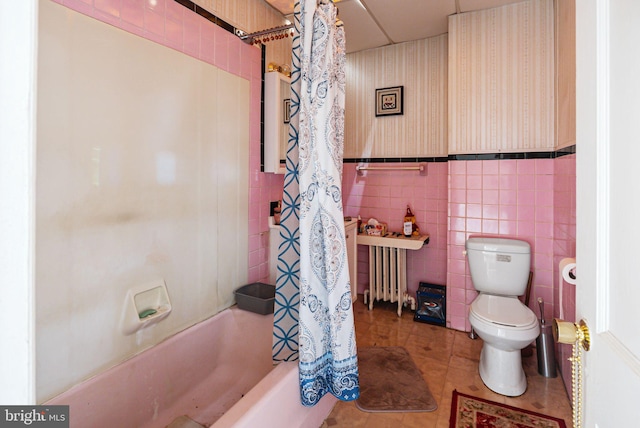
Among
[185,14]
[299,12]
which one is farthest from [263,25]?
[299,12]

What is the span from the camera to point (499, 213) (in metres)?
2.46

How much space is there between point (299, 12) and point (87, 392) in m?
1.85

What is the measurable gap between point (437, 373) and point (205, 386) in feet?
4.77

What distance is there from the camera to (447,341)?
2.47m

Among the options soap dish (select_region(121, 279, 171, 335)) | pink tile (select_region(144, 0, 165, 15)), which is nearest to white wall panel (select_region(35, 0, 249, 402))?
soap dish (select_region(121, 279, 171, 335))

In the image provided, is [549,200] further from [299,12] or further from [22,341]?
[22,341]

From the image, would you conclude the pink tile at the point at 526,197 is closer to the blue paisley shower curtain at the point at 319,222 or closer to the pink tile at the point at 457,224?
the pink tile at the point at 457,224

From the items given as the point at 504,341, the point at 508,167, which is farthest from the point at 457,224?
the point at 504,341

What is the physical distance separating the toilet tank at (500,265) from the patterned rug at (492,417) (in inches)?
30.7

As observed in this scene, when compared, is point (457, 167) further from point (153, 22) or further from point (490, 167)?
point (153, 22)

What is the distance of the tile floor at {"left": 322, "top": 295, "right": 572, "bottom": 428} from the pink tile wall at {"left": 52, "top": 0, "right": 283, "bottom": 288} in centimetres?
106

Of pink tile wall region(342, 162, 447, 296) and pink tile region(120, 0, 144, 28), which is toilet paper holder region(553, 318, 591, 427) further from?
pink tile wall region(342, 162, 447, 296)

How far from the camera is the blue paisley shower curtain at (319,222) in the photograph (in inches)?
53.0

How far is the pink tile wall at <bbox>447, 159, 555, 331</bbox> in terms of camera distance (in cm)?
233
